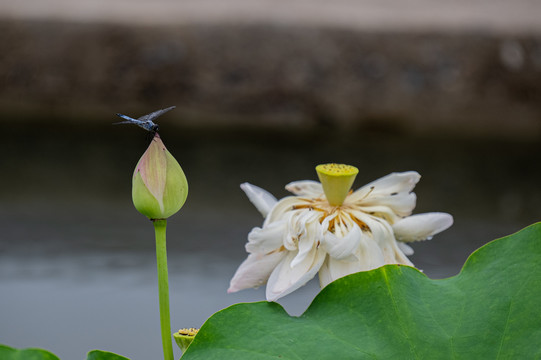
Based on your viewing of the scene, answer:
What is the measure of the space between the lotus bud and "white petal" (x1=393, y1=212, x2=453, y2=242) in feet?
0.38

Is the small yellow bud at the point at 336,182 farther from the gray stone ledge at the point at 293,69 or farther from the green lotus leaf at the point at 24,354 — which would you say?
the gray stone ledge at the point at 293,69

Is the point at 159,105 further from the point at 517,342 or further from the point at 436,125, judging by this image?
the point at 517,342

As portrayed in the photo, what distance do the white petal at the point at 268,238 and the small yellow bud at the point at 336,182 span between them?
3 cm

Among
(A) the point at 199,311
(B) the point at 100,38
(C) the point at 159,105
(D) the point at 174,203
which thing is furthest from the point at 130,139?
(D) the point at 174,203

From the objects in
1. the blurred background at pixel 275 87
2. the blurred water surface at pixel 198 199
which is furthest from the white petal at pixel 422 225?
the blurred background at pixel 275 87

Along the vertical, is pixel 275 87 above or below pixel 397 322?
above

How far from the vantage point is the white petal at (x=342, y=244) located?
316 mm

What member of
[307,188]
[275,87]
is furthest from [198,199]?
[307,188]

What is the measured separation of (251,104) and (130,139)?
52 centimetres

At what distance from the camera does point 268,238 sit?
34cm

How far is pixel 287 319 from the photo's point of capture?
12.5 inches

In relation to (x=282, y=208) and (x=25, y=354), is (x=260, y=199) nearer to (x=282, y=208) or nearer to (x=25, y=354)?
(x=282, y=208)

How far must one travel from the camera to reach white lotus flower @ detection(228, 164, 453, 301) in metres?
0.33

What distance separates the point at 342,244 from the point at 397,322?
0.04 meters
